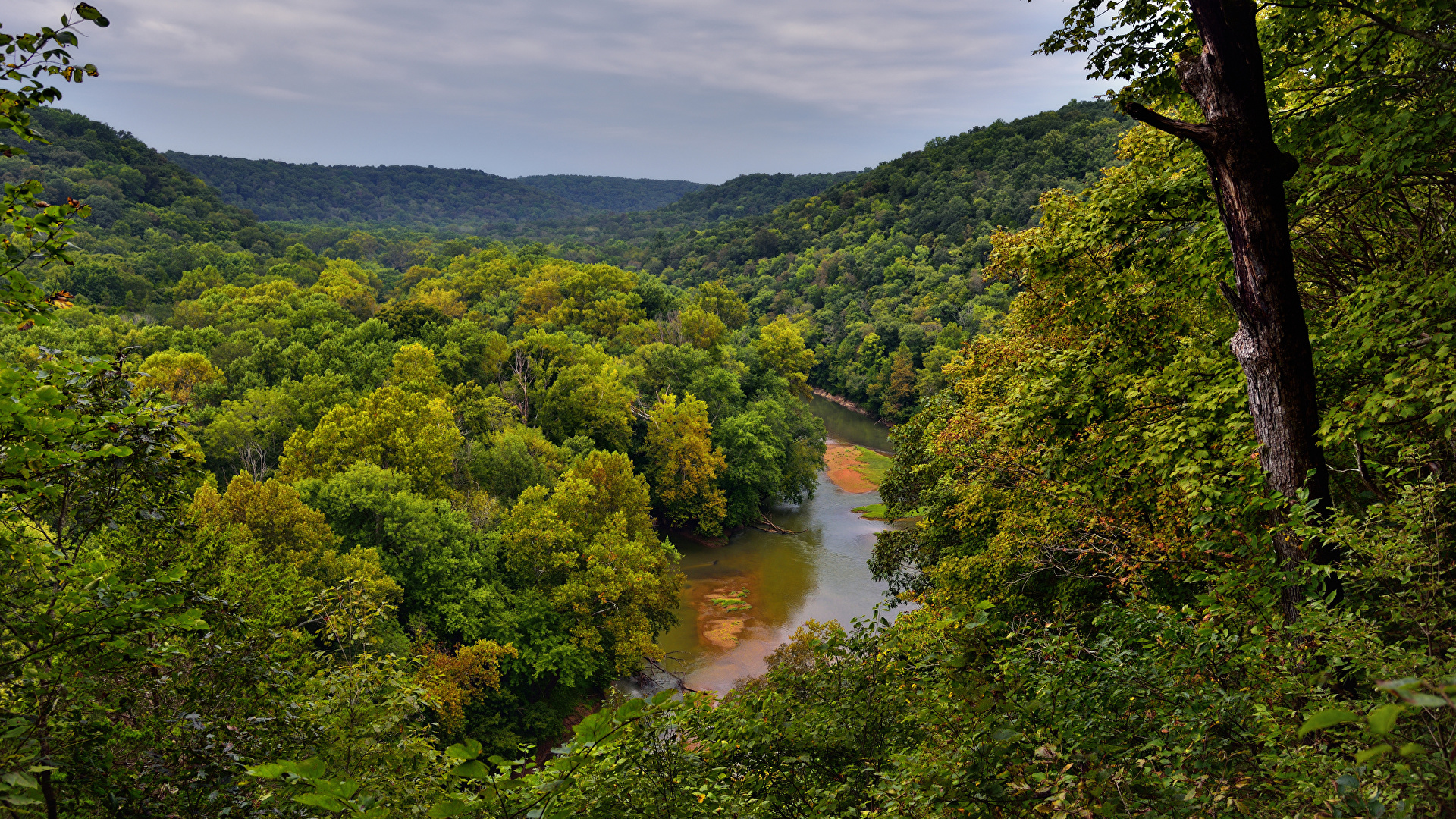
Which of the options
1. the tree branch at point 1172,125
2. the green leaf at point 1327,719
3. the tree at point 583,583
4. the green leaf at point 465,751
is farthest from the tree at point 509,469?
the green leaf at point 1327,719

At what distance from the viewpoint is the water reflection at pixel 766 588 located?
2341cm

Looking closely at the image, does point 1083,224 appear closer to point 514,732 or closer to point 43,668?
point 43,668

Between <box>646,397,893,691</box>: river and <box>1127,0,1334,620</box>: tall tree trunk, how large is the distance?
15.8m

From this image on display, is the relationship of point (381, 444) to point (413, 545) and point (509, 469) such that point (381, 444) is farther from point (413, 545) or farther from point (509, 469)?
point (413, 545)

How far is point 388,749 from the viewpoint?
25.0ft

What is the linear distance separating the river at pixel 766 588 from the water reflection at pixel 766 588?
0.11 ft

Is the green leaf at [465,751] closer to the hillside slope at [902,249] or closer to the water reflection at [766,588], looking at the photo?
the water reflection at [766,588]

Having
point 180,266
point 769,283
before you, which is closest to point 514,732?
point 180,266

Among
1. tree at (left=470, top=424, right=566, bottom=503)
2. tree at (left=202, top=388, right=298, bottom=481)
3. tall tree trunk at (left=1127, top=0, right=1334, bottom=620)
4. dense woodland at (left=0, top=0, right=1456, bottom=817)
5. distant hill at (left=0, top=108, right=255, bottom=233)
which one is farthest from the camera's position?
distant hill at (left=0, top=108, right=255, bottom=233)

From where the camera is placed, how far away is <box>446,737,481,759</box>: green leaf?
259cm

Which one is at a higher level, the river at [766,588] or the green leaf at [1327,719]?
the green leaf at [1327,719]

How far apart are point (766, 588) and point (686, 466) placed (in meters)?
7.32

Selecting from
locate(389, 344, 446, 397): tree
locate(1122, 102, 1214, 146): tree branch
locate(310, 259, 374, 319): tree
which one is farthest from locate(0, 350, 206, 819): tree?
locate(310, 259, 374, 319): tree

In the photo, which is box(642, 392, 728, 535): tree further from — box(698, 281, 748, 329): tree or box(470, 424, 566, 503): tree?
box(698, 281, 748, 329): tree
